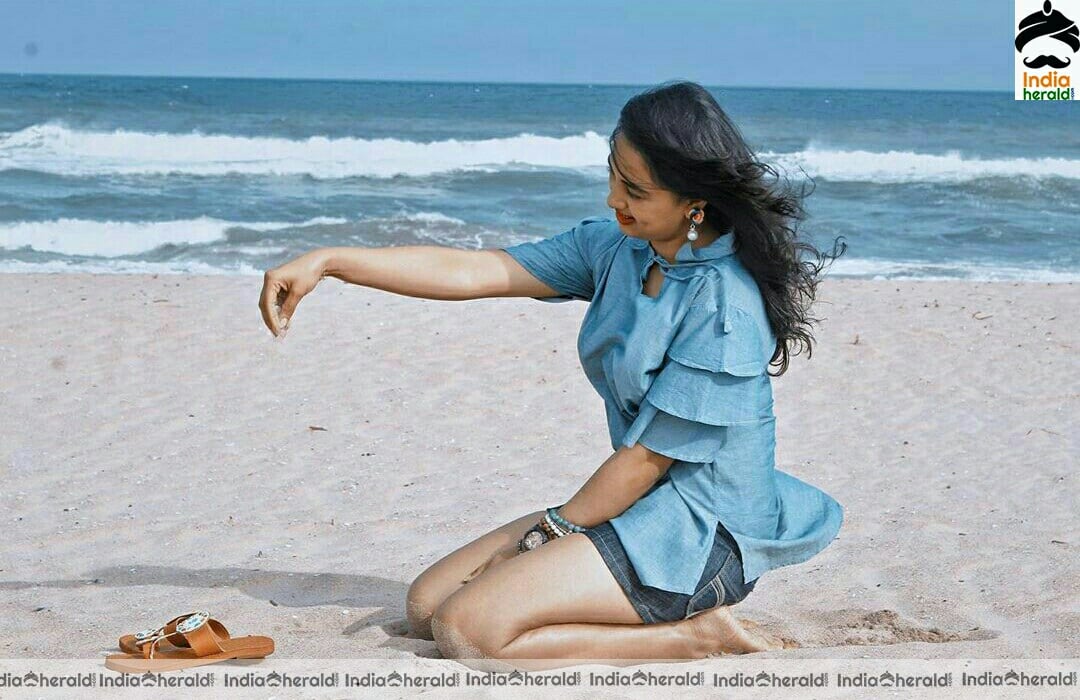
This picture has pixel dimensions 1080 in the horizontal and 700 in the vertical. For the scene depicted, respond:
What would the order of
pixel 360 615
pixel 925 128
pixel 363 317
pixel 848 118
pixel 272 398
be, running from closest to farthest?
1. pixel 360 615
2. pixel 272 398
3. pixel 363 317
4. pixel 925 128
5. pixel 848 118

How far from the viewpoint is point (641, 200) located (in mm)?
2867

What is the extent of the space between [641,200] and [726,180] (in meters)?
0.21

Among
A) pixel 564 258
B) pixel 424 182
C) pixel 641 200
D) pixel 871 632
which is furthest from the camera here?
pixel 424 182

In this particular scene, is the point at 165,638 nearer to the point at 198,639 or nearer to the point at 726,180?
the point at 198,639

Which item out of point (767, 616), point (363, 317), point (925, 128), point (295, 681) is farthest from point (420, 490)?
point (925, 128)

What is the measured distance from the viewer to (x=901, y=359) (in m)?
7.41

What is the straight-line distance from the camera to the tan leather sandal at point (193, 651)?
9.41 ft

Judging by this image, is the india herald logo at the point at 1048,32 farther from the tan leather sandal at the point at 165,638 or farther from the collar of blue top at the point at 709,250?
the tan leather sandal at the point at 165,638

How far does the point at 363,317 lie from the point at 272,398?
188 cm

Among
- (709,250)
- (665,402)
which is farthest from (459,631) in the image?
(709,250)

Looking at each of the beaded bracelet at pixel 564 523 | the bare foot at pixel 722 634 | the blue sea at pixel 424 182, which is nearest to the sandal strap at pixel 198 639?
the beaded bracelet at pixel 564 523

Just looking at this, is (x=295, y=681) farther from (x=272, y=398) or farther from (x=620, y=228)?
(x=272, y=398)

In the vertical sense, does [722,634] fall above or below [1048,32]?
below

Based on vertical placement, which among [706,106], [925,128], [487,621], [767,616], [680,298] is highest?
[925,128]
